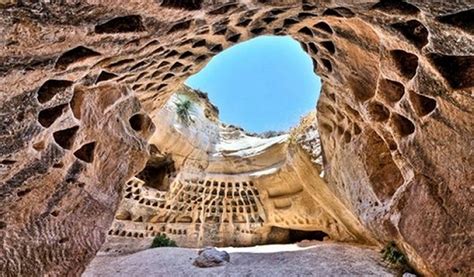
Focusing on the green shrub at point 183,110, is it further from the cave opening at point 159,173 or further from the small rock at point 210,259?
the small rock at point 210,259

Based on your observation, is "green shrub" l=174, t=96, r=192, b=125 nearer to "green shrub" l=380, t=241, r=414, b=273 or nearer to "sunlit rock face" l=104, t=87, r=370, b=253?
"sunlit rock face" l=104, t=87, r=370, b=253

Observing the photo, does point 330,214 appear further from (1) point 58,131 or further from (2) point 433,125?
(1) point 58,131

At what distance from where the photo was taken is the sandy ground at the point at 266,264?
835 cm

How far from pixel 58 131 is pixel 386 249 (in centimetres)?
698

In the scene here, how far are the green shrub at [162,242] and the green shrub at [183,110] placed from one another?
385 centimetres

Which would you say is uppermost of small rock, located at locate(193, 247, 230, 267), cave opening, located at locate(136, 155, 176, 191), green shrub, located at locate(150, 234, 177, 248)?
cave opening, located at locate(136, 155, 176, 191)

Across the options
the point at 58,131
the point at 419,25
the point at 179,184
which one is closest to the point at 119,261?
the point at 179,184

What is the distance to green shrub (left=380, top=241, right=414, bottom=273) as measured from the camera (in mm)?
7895

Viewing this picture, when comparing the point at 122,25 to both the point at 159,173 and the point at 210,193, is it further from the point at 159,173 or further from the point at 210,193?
the point at 159,173

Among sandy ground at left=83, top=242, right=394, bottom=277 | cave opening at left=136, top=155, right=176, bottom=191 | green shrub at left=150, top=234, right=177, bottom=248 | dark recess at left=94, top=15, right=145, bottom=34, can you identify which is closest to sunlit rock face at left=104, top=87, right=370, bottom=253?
cave opening at left=136, top=155, right=176, bottom=191

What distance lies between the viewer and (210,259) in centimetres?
928

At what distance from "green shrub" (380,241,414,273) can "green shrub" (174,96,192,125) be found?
7606 mm

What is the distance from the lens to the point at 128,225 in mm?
12289

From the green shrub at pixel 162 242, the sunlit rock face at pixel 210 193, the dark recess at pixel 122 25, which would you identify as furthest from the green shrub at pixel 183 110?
the dark recess at pixel 122 25
